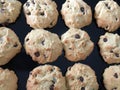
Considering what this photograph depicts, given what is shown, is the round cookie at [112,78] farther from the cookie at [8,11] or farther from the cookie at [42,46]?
the cookie at [8,11]

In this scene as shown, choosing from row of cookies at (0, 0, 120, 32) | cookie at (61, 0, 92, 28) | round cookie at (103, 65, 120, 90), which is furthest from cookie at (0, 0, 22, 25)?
round cookie at (103, 65, 120, 90)

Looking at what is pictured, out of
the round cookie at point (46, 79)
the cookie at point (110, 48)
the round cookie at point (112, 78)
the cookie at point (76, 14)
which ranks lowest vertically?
the round cookie at point (112, 78)

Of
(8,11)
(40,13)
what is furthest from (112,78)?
(8,11)

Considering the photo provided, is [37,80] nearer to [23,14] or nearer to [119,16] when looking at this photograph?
[23,14]

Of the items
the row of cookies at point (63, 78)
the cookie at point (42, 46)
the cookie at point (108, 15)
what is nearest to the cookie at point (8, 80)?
the row of cookies at point (63, 78)

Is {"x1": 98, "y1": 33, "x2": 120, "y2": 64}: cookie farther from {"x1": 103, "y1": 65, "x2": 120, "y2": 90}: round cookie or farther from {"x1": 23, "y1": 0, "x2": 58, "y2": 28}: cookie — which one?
{"x1": 23, "y1": 0, "x2": 58, "y2": 28}: cookie

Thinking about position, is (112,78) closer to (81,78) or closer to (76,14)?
(81,78)
